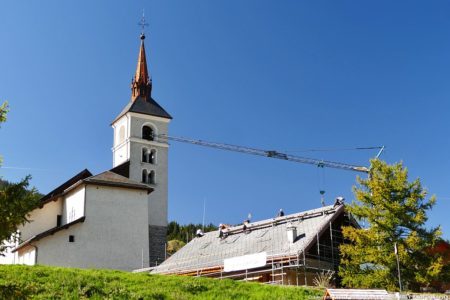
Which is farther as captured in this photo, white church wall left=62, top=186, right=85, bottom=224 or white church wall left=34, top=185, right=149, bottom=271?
white church wall left=62, top=186, right=85, bottom=224

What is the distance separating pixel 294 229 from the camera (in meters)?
45.8

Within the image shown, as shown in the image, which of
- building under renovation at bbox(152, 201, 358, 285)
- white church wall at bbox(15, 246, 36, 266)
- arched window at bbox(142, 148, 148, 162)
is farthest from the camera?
arched window at bbox(142, 148, 148, 162)

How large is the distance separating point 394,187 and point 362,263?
4.76 metres

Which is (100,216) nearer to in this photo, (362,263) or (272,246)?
(272,246)

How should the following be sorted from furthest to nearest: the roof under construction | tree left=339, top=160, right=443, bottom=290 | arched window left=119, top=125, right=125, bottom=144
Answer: arched window left=119, top=125, right=125, bottom=144 < the roof under construction < tree left=339, top=160, right=443, bottom=290

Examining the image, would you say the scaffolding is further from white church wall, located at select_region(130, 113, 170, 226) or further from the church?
white church wall, located at select_region(130, 113, 170, 226)

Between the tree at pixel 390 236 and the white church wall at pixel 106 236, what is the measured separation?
24288 millimetres

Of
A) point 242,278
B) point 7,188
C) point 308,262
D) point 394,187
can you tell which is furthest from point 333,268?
point 7,188

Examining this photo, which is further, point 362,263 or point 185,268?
point 185,268

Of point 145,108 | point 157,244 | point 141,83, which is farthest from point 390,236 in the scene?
point 141,83

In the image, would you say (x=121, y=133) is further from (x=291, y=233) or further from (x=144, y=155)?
(x=291, y=233)

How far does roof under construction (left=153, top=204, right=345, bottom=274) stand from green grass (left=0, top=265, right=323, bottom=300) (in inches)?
433

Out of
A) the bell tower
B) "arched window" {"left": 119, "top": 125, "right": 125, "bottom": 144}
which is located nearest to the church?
the bell tower

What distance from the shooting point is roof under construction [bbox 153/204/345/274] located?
4466cm
